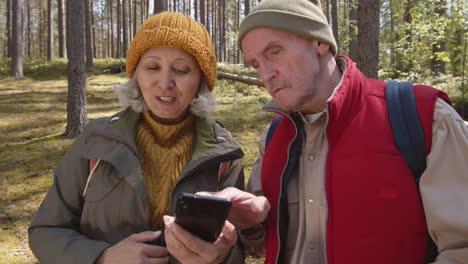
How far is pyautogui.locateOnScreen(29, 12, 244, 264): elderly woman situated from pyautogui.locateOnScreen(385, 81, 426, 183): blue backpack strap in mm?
811

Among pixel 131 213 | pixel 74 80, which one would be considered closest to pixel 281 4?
pixel 131 213

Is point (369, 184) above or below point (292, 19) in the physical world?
below

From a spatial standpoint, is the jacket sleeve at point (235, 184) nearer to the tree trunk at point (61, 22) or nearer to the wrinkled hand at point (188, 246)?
the wrinkled hand at point (188, 246)

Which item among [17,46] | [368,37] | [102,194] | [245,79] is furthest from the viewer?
[17,46]

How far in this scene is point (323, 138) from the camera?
68.5 inches

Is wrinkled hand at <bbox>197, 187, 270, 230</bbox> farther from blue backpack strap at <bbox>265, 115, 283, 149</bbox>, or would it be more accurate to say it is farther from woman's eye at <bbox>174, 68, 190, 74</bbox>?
woman's eye at <bbox>174, 68, 190, 74</bbox>

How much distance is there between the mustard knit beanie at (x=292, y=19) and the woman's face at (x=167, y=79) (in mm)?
403

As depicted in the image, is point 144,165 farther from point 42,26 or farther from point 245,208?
point 42,26

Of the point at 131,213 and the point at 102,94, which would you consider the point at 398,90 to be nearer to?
the point at 131,213

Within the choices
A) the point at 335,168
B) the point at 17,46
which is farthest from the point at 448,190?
the point at 17,46

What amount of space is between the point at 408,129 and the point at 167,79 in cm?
115

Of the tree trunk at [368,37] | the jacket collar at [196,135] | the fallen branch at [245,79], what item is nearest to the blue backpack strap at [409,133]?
the jacket collar at [196,135]

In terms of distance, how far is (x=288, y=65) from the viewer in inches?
67.1

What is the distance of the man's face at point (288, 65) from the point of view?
171 cm
